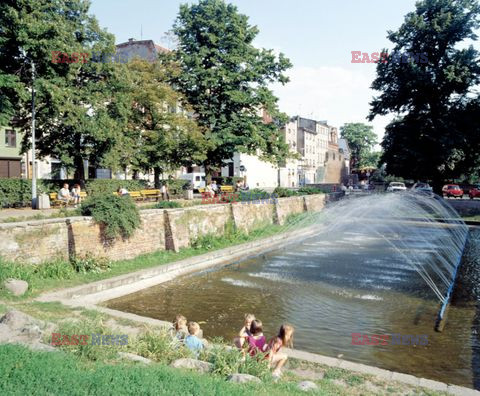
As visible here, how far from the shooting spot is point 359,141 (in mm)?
129875

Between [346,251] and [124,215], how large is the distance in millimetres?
12231

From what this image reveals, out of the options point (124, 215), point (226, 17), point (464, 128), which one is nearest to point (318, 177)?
point (464, 128)

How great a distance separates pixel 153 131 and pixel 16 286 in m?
21.2

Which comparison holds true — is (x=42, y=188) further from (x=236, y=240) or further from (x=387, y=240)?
(x=387, y=240)

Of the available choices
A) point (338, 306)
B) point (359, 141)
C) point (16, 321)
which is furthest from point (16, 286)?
point (359, 141)

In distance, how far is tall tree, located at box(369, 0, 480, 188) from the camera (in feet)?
126

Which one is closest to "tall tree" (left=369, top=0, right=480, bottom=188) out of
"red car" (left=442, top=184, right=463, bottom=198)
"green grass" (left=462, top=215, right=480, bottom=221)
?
"green grass" (left=462, top=215, right=480, bottom=221)

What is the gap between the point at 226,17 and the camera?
34.4 metres

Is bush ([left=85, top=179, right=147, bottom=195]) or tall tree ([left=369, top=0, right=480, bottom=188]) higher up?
tall tree ([left=369, top=0, right=480, bottom=188])

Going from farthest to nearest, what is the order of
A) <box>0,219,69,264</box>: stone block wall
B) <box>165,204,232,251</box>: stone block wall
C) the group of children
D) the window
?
1. the window
2. <box>165,204,232,251</box>: stone block wall
3. <box>0,219,69,264</box>: stone block wall
4. the group of children

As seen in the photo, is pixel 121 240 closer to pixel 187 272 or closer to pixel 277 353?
pixel 187 272

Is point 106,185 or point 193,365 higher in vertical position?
point 106,185

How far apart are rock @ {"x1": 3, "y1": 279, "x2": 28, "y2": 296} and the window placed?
39316 mm

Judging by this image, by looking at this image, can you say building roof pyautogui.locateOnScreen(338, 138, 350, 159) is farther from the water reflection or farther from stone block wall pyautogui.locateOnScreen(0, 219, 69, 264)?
stone block wall pyautogui.locateOnScreen(0, 219, 69, 264)
